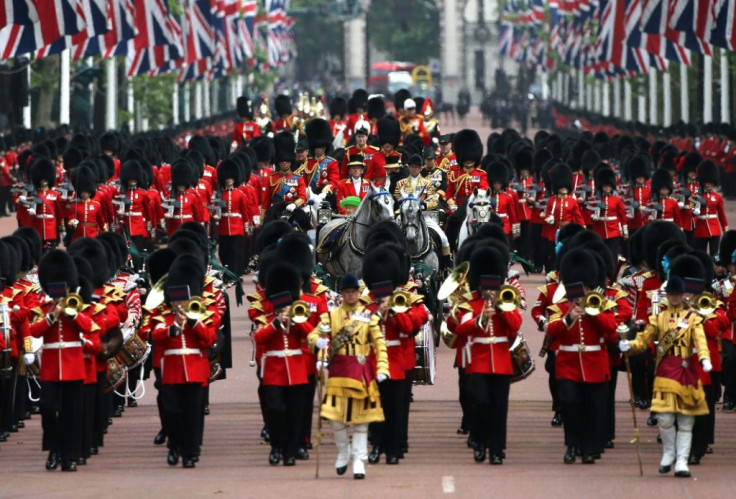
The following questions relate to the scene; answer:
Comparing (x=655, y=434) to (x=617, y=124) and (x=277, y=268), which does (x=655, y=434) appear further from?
(x=617, y=124)

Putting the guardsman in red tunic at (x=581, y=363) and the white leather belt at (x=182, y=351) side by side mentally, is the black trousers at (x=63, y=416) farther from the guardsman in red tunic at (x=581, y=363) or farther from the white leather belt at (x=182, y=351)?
the guardsman in red tunic at (x=581, y=363)

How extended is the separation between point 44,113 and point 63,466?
33079 mm

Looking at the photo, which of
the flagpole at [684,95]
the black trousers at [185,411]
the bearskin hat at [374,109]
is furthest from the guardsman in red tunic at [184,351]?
the flagpole at [684,95]

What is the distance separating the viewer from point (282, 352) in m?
13.3

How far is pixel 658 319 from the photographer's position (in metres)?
13.1

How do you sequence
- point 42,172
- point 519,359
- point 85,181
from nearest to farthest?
point 519,359, point 85,181, point 42,172

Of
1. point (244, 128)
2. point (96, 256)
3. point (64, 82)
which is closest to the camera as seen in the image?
point (96, 256)

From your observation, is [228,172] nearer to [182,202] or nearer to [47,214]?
[182,202]

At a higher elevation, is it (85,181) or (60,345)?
(60,345)

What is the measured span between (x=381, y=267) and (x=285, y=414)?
1.08 metres

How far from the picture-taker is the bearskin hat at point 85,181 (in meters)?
23.7

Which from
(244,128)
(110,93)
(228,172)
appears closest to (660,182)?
(228,172)

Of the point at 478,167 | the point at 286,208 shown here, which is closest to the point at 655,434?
the point at 286,208

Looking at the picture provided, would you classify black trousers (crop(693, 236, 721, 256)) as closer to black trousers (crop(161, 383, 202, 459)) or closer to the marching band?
the marching band
